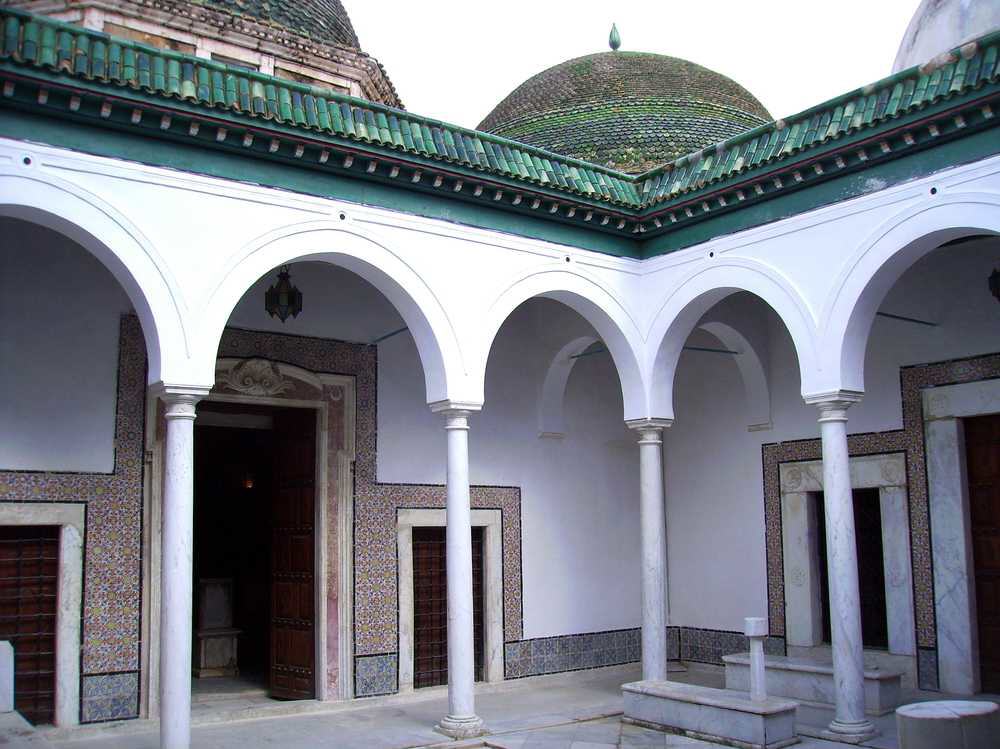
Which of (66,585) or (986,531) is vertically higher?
(986,531)

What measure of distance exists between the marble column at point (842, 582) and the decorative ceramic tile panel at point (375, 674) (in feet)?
11.5

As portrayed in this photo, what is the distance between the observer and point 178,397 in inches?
239

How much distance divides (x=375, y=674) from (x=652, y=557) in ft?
8.09

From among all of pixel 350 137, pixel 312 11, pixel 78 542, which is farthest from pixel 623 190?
Answer: pixel 78 542

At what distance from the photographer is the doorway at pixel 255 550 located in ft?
26.8

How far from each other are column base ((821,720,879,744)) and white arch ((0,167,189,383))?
4.81 meters

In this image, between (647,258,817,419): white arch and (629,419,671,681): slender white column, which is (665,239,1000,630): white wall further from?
(629,419,671,681): slender white column

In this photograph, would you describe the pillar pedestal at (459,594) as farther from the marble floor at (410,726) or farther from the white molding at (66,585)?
the white molding at (66,585)

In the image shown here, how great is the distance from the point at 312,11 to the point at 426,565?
237 inches

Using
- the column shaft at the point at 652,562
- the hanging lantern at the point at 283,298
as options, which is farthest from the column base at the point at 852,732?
the hanging lantern at the point at 283,298

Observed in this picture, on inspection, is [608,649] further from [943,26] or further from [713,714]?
[943,26]

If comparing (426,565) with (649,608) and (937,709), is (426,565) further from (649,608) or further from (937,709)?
(937,709)

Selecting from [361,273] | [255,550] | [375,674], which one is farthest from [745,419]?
[255,550]

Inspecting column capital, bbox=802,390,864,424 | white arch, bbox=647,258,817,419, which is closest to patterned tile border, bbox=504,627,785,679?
white arch, bbox=647,258,817,419
